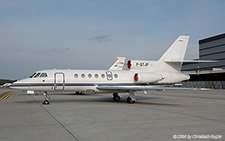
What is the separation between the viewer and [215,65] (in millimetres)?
77625

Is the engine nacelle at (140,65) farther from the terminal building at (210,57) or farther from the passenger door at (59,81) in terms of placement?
the terminal building at (210,57)

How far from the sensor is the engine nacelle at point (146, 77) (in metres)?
17.8

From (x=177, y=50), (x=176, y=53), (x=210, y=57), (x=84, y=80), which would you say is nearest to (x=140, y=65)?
(x=176, y=53)

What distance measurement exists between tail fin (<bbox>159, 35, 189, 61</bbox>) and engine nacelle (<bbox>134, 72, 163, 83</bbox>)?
191 cm

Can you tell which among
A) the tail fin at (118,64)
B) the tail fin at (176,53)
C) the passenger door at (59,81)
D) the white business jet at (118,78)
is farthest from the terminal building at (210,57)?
the passenger door at (59,81)

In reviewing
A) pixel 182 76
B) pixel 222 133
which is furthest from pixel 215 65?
pixel 222 133

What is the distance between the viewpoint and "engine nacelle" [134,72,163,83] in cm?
1777

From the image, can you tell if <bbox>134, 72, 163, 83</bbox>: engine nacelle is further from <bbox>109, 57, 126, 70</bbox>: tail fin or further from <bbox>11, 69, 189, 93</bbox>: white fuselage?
<bbox>109, 57, 126, 70</bbox>: tail fin

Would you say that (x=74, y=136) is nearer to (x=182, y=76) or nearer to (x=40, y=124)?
(x=40, y=124)

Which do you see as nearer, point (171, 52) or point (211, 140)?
point (211, 140)

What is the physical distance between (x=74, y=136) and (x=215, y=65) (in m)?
80.3

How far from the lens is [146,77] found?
58.2 feet

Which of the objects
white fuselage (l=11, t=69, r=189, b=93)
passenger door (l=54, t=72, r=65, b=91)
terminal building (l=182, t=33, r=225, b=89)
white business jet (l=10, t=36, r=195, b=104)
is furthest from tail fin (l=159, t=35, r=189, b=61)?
terminal building (l=182, t=33, r=225, b=89)

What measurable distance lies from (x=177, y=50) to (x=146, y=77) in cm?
374
